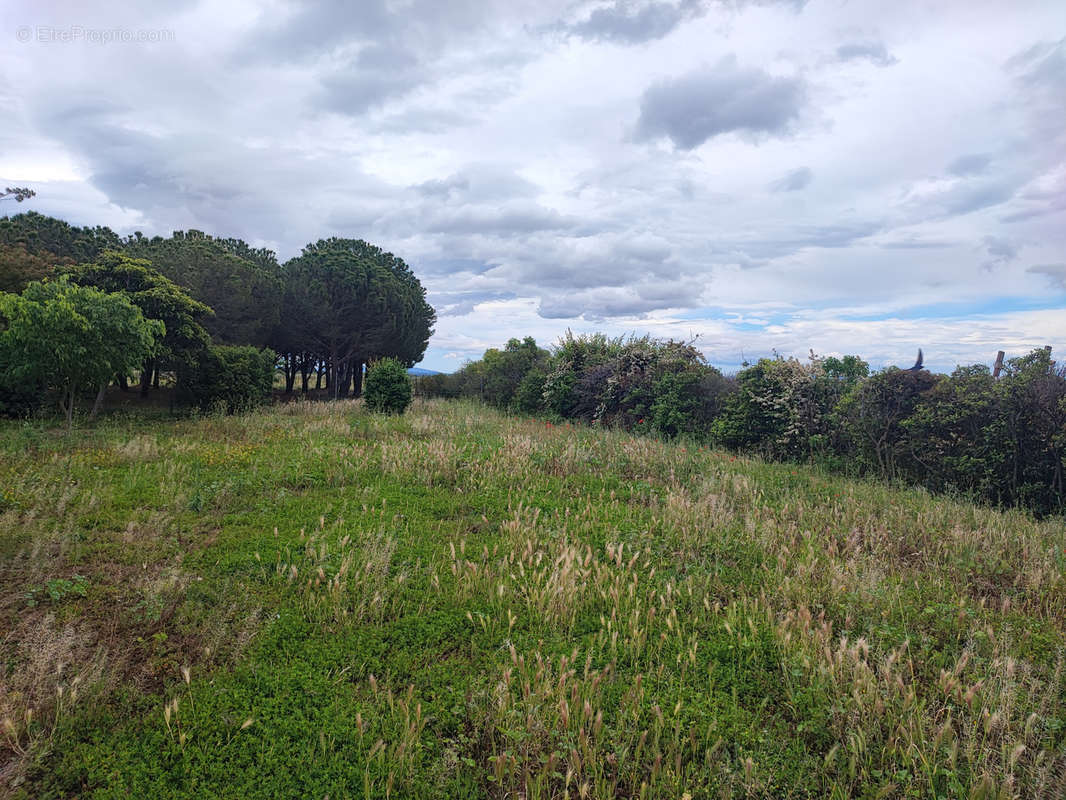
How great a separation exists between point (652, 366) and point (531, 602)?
13242 millimetres

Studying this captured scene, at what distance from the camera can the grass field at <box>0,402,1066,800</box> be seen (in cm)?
273

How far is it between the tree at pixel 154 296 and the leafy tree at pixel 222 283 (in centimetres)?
375

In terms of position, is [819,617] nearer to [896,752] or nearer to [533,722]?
[896,752]

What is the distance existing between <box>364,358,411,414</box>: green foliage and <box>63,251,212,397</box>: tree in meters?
5.79

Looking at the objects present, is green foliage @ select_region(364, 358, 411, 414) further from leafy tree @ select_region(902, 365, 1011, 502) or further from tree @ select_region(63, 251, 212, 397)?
leafy tree @ select_region(902, 365, 1011, 502)

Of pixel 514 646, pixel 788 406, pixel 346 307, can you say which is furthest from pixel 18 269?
pixel 788 406

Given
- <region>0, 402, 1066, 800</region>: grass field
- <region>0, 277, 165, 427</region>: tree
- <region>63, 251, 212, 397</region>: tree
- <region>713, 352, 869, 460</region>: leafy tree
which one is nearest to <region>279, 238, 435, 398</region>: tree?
<region>63, 251, 212, 397</region>: tree

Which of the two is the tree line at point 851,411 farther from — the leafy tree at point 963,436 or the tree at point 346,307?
the tree at point 346,307

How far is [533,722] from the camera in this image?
290 centimetres

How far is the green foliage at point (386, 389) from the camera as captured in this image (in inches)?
710

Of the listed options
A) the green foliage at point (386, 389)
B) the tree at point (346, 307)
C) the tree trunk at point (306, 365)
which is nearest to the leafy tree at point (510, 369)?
the green foliage at point (386, 389)

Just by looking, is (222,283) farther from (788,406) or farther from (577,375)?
(788,406)

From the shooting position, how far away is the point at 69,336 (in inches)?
437

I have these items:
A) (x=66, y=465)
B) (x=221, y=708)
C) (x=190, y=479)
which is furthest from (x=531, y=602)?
(x=66, y=465)
